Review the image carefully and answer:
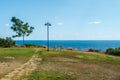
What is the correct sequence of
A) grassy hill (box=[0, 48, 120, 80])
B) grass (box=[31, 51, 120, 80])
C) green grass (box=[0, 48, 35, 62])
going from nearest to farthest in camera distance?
grassy hill (box=[0, 48, 120, 80]) < grass (box=[31, 51, 120, 80]) < green grass (box=[0, 48, 35, 62])

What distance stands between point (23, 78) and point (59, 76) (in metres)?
2.48

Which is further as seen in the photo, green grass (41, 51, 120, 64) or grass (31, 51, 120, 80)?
green grass (41, 51, 120, 64)

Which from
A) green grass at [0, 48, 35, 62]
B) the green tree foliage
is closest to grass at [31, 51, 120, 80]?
green grass at [0, 48, 35, 62]

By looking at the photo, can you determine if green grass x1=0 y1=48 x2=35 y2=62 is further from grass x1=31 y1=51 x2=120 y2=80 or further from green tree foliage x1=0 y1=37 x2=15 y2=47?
green tree foliage x1=0 y1=37 x2=15 y2=47

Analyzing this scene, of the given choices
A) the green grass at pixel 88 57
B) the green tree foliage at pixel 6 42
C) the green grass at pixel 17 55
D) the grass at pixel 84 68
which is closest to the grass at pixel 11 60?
the green grass at pixel 17 55

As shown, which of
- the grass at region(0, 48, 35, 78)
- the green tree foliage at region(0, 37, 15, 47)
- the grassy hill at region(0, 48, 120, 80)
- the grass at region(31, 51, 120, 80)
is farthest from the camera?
the green tree foliage at region(0, 37, 15, 47)

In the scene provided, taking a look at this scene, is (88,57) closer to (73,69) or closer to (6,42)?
(73,69)

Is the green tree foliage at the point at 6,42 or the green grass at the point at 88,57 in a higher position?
the green tree foliage at the point at 6,42

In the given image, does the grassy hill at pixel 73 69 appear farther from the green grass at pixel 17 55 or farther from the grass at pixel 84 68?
the green grass at pixel 17 55

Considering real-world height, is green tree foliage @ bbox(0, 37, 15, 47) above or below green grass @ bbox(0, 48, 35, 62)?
above

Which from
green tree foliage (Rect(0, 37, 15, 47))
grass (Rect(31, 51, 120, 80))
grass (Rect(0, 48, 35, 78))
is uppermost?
green tree foliage (Rect(0, 37, 15, 47))

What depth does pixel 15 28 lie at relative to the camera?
6144 cm

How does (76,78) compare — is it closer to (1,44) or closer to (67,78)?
(67,78)

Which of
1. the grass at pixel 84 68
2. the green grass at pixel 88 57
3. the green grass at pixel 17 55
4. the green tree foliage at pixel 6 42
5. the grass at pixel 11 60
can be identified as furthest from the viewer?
the green tree foliage at pixel 6 42
